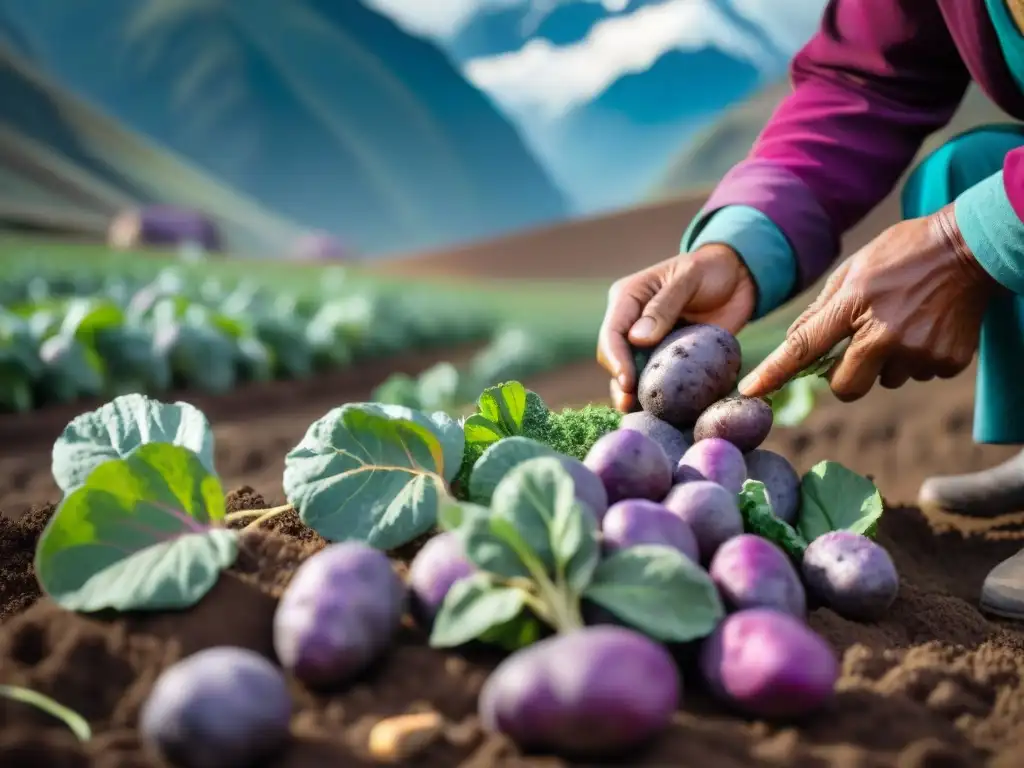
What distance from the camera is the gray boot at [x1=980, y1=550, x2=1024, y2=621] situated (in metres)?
1.76

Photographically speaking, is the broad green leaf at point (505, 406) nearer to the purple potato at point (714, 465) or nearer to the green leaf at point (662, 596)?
the purple potato at point (714, 465)

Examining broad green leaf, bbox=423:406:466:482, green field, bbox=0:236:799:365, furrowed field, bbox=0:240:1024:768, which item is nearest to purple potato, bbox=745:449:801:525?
furrowed field, bbox=0:240:1024:768

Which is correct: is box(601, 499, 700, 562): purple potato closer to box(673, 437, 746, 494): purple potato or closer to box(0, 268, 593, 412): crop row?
box(673, 437, 746, 494): purple potato

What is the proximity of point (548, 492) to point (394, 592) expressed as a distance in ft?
0.76

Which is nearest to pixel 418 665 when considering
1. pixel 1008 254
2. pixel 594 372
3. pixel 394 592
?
pixel 394 592

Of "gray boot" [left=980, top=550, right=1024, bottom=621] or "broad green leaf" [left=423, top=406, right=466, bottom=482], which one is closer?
"broad green leaf" [left=423, top=406, right=466, bottom=482]

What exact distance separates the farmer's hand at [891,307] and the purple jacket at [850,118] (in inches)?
15.2

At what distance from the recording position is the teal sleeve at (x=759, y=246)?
7.16ft

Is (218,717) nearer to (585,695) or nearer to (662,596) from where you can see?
(585,695)

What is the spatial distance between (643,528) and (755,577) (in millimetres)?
174

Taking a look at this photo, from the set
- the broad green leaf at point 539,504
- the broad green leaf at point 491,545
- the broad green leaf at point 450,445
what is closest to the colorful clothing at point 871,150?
the broad green leaf at point 450,445

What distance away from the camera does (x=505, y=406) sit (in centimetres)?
167

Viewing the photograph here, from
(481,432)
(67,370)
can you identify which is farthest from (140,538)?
(67,370)

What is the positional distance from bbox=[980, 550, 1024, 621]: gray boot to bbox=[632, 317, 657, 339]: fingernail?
0.86m
